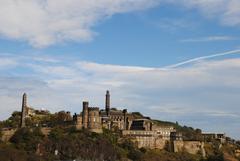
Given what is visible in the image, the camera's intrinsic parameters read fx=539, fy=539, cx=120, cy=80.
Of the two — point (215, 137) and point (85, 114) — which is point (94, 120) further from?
point (215, 137)

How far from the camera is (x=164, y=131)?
127m

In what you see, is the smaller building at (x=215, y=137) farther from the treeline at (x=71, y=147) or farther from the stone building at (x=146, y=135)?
the treeline at (x=71, y=147)

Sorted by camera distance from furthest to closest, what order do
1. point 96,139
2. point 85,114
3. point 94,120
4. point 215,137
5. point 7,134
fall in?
1. point 215,137
2. point 94,120
3. point 85,114
4. point 96,139
5. point 7,134

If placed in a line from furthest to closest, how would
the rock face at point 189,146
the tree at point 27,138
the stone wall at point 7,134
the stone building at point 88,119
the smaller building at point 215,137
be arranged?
the smaller building at point 215,137, the rock face at point 189,146, the stone building at point 88,119, the stone wall at point 7,134, the tree at point 27,138

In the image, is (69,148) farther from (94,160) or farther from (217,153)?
(217,153)

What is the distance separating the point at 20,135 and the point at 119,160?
64.5 ft

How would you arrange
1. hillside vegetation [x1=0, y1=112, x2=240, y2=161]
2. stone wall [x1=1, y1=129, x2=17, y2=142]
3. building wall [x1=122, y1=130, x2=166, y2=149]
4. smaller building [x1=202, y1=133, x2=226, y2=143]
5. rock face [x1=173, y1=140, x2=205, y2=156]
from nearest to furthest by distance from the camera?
hillside vegetation [x1=0, y1=112, x2=240, y2=161], stone wall [x1=1, y1=129, x2=17, y2=142], building wall [x1=122, y1=130, x2=166, y2=149], rock face [x1=173, y1=140, x2=205, y2=156], smaller building [x1=202, y1=133, x2=226, y2=143]

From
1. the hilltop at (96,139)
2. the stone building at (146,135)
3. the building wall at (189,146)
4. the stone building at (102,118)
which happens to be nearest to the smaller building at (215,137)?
the hilltop at (96,139)

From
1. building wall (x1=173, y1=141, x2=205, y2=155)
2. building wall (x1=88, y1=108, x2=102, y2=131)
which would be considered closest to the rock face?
building wall (x1=173, y1=141, x2=205, y2=155)

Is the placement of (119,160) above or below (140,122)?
below

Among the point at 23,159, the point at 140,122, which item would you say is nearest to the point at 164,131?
the point at 140,122

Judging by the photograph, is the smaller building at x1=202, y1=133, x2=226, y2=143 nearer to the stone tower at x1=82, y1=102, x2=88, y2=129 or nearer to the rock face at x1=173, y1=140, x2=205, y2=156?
the rock face at x1=173, y1=140, x2=205, y2=156

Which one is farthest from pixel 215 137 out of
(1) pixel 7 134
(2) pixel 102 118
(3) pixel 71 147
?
(1) pixel 7 134

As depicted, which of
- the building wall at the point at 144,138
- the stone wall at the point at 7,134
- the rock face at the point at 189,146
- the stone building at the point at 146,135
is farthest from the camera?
the rock face at the point at 189,146
